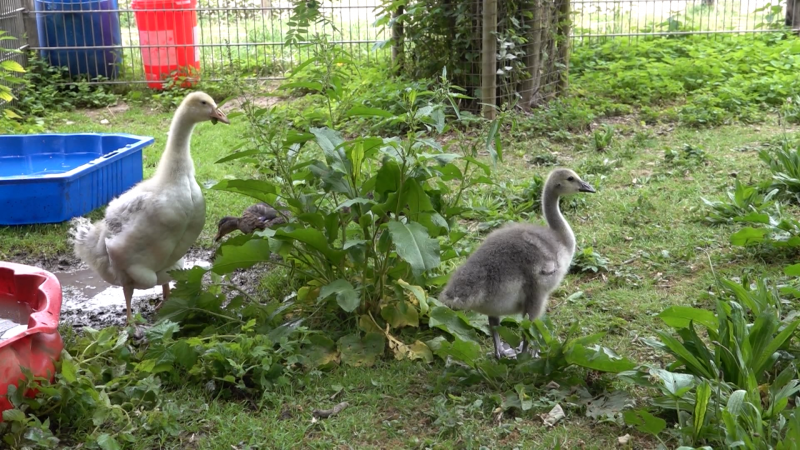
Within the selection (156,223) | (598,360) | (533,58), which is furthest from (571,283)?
(533,58)

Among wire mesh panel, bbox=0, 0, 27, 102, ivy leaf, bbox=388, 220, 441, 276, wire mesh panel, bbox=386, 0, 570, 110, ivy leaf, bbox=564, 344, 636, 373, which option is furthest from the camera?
wire mesh panel, bbox=0, 0, 27, 102

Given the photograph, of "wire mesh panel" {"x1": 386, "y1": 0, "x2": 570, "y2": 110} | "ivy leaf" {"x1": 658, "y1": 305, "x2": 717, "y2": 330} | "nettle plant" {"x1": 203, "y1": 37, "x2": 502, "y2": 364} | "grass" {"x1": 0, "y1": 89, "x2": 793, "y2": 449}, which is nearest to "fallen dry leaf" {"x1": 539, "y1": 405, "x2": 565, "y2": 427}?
"grass" {"x1": 0, "y1": 89, "x2": 793, "y2": 449}

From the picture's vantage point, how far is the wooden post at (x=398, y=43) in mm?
10469

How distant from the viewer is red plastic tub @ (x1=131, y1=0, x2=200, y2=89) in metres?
12.1

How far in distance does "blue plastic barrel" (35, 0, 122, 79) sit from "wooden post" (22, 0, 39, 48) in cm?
6

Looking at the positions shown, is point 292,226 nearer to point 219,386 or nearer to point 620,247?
point 219,386

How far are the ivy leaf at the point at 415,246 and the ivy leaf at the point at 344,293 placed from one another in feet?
1.76

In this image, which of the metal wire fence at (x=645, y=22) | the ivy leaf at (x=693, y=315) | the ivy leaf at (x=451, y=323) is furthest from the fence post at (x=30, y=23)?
the ivy leaf at (x=693, y=315)

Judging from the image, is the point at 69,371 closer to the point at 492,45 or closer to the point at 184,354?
the point at 184,354

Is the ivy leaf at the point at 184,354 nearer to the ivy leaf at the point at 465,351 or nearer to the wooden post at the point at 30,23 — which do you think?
the ivy leaf at the point at 465,351

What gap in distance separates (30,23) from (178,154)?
24.5 feet

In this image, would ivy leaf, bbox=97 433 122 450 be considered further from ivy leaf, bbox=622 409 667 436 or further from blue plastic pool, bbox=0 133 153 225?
blue plastic pool, bbox=0 133 153 225

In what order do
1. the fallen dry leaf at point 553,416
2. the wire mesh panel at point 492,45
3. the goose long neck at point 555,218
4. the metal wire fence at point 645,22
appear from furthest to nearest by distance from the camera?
the metal wire fence at point 645,22 < the wire mesh panel at point 492,45 < the goose long neck at point 555,218 < the fallen dry leaf at point 553,416

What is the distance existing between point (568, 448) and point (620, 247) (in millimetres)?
2771
